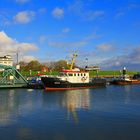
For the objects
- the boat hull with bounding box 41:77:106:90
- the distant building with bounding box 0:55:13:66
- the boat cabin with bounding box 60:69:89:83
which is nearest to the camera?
the boat hull with bounding box 41:77:106:90

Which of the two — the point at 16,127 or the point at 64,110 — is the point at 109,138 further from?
the point at 64,110

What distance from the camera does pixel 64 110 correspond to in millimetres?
43062

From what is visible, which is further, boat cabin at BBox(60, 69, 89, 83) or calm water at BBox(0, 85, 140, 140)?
boat cabin at BBox(60, 69, 89, 83)

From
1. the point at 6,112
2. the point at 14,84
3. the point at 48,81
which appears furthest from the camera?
the point at 14,84

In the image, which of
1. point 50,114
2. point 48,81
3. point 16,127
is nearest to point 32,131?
point 16,127

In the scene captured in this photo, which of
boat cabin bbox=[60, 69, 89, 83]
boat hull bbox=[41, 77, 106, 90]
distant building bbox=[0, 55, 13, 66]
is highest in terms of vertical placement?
distant building bbox=[0, 55, 13, 66]

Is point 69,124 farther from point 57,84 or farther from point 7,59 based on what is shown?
point 7,59

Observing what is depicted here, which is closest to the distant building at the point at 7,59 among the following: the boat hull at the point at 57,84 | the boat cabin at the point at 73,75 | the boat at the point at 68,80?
the boat at the point at 68,80

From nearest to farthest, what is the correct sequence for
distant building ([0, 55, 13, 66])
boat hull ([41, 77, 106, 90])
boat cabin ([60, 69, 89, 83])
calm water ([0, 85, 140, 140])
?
calm water ([0, 85, 140, 140]), boat hull ([41, 77, 106, 90]), boat cabin ([60, 69, 89, 83]), distant building ([0, 55, 13, 66])

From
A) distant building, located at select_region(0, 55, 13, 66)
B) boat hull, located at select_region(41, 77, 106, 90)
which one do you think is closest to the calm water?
boat hull, located at select_region(41, 77, 106, 90)

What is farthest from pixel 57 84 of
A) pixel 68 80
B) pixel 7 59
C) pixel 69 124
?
pixel 7 59

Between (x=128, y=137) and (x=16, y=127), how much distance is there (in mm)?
9607

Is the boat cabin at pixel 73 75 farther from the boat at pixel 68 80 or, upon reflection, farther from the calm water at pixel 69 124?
the calm water at pixel 69 124

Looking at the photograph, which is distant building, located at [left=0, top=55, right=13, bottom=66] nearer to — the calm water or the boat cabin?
the boat cabin
